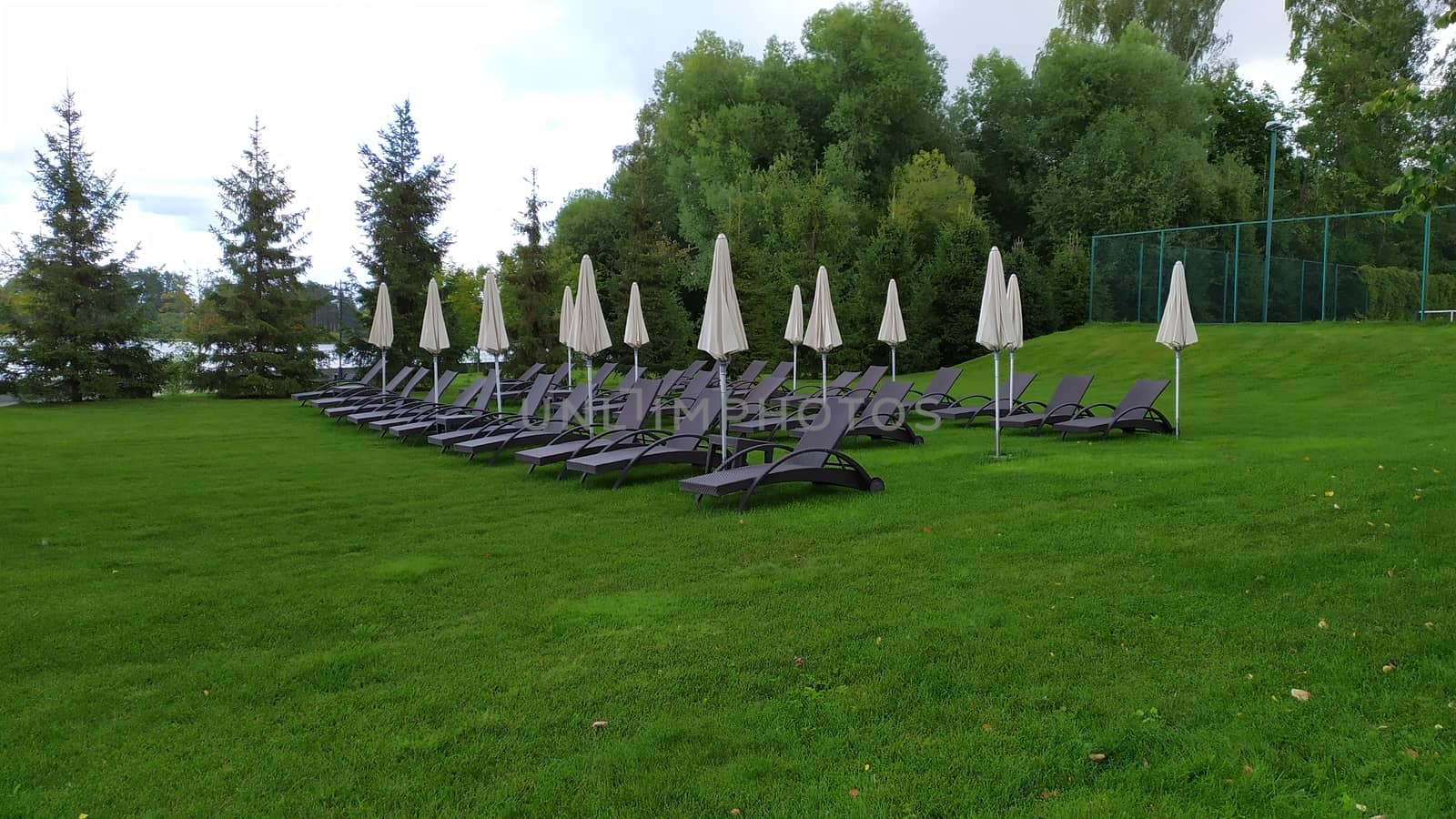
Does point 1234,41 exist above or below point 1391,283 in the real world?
above

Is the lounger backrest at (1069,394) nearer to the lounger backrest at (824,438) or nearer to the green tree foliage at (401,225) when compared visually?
the lounger backrest at (824,438)

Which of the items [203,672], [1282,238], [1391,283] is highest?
[1282,238]

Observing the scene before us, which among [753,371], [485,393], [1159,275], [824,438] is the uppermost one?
[1159,275]

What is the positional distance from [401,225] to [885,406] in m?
17.4

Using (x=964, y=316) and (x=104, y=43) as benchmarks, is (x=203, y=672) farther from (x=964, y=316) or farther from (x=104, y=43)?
(x=964, y=316)

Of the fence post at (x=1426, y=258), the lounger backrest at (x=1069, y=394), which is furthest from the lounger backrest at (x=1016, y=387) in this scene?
the fence post at (x=1426, y=258)

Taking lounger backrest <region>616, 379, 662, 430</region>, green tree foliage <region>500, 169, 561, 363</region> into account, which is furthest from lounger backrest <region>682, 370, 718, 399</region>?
green tree foliage <region>500, 169, 561, 363</region>

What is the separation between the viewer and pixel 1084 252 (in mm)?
27172

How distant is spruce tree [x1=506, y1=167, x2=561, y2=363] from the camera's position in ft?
75.7

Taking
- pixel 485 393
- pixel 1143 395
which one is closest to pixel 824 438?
pixel 1143 395

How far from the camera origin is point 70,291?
19.0 m

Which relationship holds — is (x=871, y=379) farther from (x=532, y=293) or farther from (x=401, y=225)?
(x=401, y=225)

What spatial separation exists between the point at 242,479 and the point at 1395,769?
9003 mm

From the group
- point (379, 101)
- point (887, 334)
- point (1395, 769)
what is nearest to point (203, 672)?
point (1395, 769)
